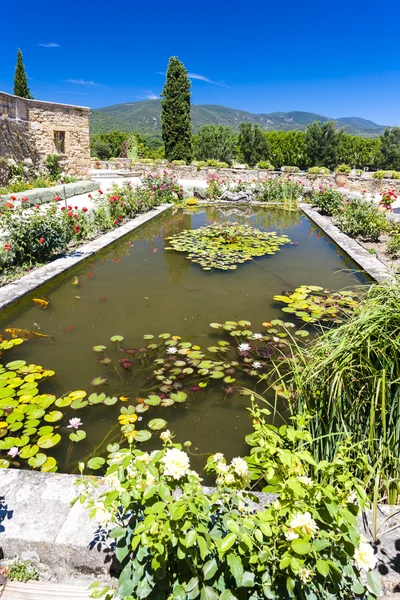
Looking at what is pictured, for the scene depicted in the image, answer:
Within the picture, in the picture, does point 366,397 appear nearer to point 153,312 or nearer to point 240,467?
point 240,467

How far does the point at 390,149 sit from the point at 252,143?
1222 centimetres

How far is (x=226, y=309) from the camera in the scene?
12.8ft

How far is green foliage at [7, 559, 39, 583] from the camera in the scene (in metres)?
1.35

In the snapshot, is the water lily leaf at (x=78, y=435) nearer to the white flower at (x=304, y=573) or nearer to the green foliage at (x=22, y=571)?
the green foliage at (x=22, y=571)

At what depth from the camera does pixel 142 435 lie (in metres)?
2.14

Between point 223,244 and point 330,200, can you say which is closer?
point 223,244

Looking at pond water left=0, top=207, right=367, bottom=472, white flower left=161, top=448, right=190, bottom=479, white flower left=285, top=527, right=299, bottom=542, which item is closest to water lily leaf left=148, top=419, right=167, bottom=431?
pond water left=0, top=207, right=367, bottom=472

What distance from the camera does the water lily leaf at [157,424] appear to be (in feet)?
7.28

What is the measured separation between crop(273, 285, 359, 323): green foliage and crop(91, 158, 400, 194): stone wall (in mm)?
7798

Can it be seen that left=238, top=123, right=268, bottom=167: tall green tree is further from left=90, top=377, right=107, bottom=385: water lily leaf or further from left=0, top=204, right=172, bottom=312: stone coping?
left=90, top=377, right=107, bottom=385: water lily leaf

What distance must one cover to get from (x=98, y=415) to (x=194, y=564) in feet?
4.84

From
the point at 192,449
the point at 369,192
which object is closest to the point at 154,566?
the point at 192,449

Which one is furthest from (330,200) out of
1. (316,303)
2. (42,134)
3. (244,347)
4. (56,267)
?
(42,134)

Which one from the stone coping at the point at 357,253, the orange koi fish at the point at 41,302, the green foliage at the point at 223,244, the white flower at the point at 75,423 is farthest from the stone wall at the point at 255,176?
the white flower at the point at 75,423
